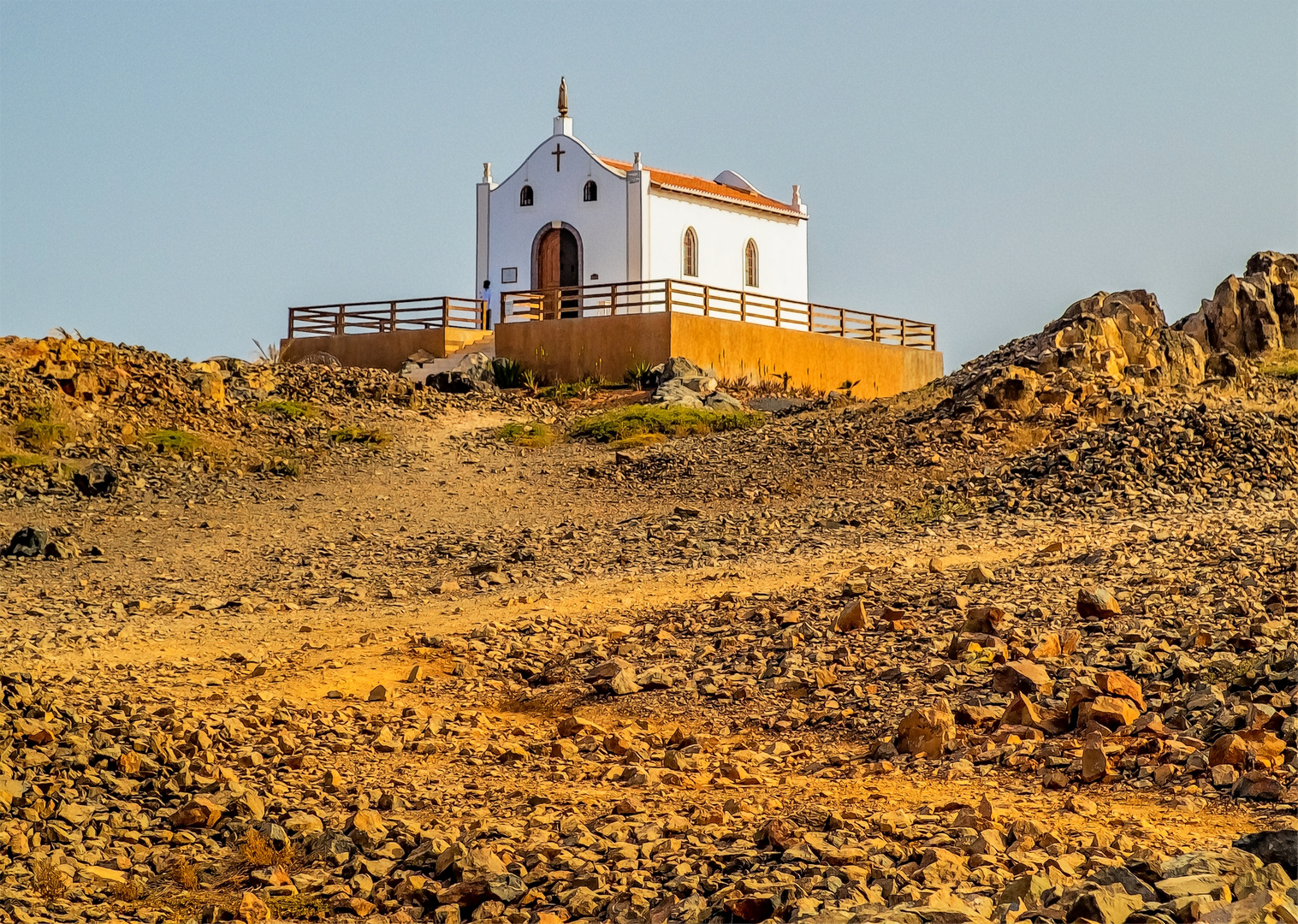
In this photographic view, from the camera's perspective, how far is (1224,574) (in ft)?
36.5

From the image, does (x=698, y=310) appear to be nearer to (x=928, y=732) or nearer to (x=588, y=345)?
(x=588, y=345)

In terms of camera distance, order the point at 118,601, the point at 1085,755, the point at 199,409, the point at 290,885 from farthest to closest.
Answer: the point at 199,409, the point at 118,601, the point at 1085,755, the point at 290,885

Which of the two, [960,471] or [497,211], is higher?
[497,211]

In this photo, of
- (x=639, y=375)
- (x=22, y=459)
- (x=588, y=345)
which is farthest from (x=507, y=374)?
(x=22, y=459)

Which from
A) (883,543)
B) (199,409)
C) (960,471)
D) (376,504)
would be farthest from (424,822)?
(199,409)

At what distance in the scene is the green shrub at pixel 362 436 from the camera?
22719mm

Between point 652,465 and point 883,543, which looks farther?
point 652,465

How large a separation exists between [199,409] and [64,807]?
55.0 ft

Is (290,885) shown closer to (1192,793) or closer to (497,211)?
(1192,793)

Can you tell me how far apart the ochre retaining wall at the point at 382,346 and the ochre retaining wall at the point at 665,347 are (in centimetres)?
151

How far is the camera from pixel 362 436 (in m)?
23.0

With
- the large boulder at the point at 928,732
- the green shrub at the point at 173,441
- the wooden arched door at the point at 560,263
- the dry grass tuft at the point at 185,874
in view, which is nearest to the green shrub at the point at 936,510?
the large boulder at the point at 928,732

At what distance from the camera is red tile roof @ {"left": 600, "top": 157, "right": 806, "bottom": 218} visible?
3562 cm

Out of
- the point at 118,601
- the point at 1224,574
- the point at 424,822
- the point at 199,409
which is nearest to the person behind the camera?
the point at 424,822
